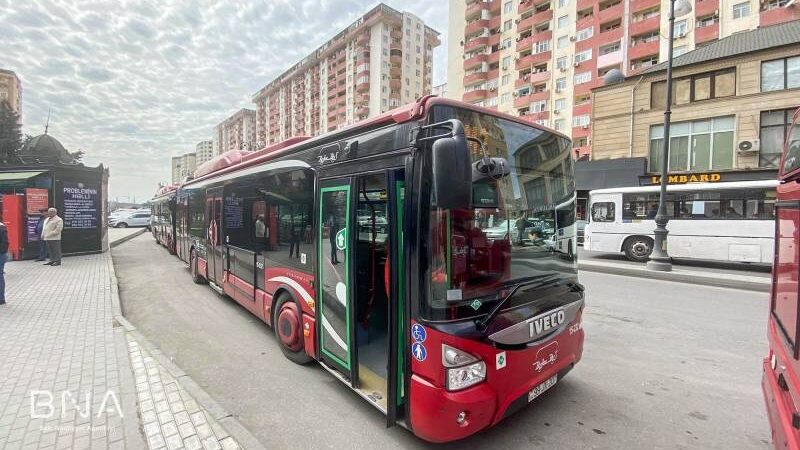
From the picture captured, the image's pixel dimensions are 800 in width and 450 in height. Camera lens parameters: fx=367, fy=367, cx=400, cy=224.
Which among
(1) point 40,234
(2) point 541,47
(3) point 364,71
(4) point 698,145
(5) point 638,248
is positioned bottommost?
(5) point 638,248

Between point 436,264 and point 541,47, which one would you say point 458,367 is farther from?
point 541,47

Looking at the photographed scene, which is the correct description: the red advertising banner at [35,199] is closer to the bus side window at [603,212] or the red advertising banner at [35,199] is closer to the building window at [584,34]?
the bus side window at [603,212]

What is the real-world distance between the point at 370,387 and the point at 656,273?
10.9 meters

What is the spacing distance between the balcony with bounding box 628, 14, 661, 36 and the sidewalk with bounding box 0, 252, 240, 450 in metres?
44.4

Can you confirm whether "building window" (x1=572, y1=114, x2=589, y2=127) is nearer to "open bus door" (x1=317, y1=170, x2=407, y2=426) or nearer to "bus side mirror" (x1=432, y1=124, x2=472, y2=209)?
"open bus door" (x1=317, y1=170, x2=407, y2=426)

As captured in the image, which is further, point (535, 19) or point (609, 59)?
point (535, 19)

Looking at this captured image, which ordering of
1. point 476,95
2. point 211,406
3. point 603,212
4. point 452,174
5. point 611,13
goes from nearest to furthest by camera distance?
point 452,174 < point 211,406 < point 603,212 < point 611,13 < point 476,95

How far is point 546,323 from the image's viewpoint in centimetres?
314

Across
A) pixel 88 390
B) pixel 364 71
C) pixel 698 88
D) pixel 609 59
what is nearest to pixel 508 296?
pixel 88 390

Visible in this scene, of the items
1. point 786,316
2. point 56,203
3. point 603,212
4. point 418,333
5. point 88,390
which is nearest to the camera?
point 786,316

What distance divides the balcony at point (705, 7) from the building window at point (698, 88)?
16.8 metres

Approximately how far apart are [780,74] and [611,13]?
75.1 ft

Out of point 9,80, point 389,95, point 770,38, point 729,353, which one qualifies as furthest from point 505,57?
point 9,80

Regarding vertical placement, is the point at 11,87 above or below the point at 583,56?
above
